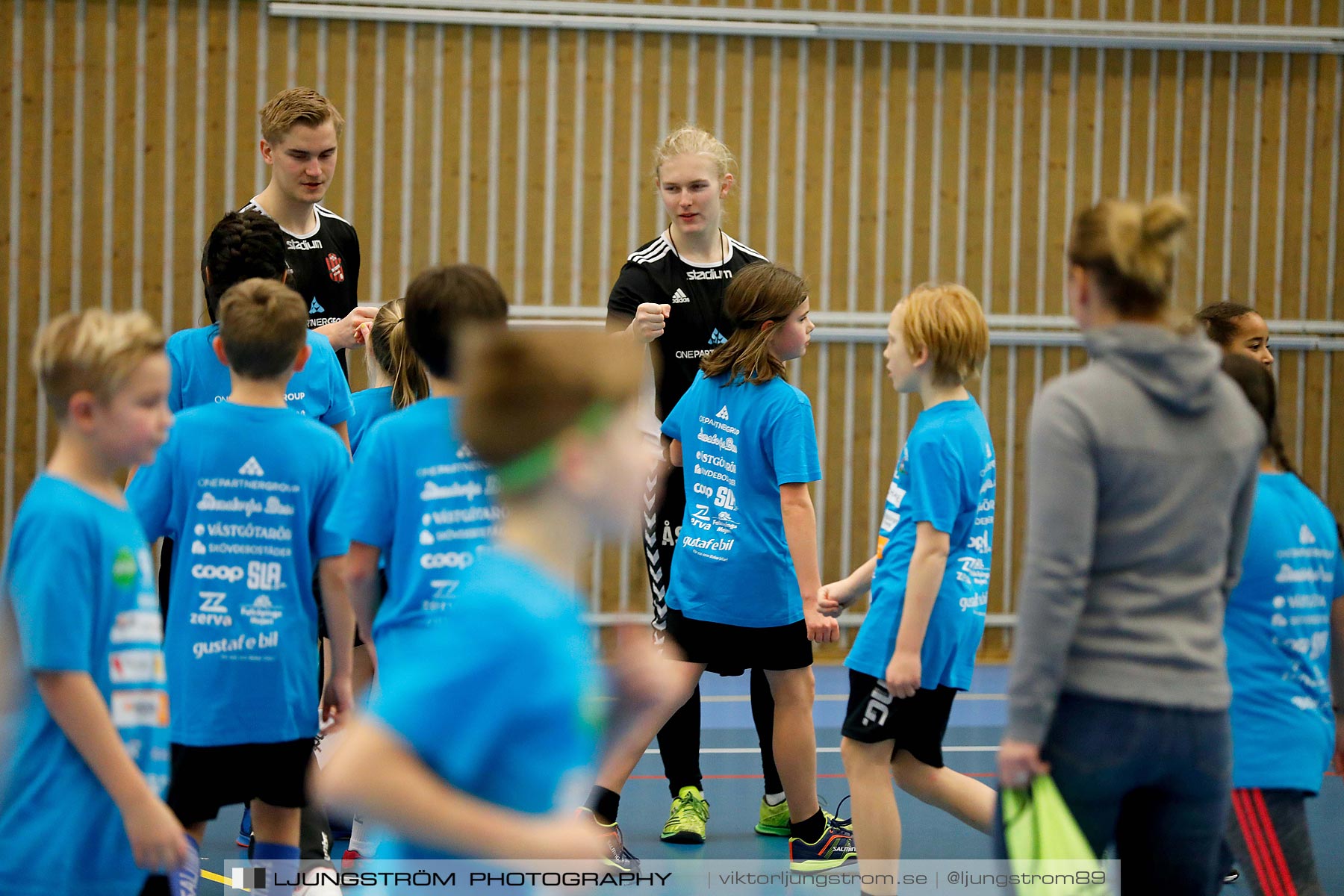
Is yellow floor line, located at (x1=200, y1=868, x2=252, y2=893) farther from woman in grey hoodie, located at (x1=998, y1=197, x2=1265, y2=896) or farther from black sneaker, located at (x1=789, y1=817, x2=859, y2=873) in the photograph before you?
woman in grey hoodie, located at (x1=998, y1=197, x2=1265, y2=896)

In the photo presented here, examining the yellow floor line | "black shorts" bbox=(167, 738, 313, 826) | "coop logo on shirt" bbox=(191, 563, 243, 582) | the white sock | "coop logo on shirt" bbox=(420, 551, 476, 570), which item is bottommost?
the yellow floor line

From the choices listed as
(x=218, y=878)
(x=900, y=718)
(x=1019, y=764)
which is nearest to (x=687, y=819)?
(x=900, y=718)

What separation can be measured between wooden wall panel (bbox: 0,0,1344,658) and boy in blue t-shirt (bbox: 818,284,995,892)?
460 centimetres

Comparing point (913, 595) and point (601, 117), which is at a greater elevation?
point (601, 117)

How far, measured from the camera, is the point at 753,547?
3.90m

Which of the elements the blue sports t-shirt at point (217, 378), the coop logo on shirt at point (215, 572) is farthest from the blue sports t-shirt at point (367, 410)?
the coop logo on shirt at point (215, 572)

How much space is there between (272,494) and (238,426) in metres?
0.16

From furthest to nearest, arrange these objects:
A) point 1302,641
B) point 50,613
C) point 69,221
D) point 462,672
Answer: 1. point 69,221
2. point 1302,641
3. point 50,613
4. point 462,672

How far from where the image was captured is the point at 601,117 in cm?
792

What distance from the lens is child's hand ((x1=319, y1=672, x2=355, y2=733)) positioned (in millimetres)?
2971

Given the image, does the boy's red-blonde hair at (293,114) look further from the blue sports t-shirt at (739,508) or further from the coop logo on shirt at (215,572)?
the coop logo on shirt at (215,572)

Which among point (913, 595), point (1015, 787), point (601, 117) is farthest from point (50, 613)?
point (601, 117)

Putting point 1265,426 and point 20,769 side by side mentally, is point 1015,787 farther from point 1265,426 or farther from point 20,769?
point 20,769

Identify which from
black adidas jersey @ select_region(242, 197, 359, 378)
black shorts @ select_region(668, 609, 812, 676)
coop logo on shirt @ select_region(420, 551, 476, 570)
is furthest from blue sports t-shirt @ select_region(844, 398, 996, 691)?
black adidas jersey @ select_region(242, 197, 359, 378)
